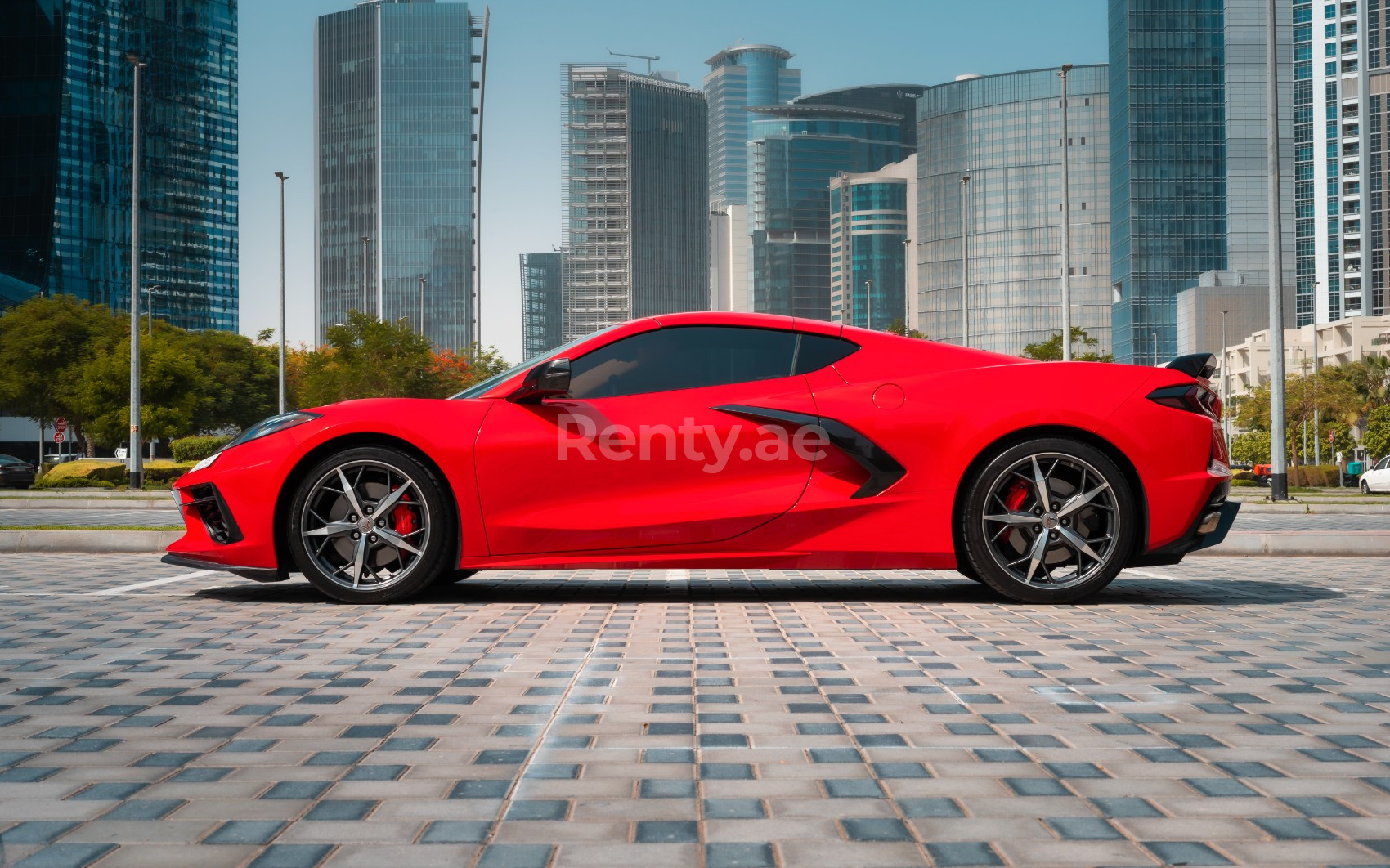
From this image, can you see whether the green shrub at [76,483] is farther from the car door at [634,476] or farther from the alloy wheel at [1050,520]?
the alloy wheel at [1050,520]

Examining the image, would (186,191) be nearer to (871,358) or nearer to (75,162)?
(75,162)

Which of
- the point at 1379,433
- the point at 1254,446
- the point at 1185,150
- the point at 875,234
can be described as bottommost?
the point at 1254,446

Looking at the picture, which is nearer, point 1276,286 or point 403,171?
point 1276,286

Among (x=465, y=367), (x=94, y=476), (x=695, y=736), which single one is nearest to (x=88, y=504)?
(x=94, y=476)

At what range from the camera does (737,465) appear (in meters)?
6.08

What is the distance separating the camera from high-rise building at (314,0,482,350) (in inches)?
6216

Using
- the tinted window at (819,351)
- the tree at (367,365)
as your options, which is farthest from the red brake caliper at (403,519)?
the tree at (367,365)

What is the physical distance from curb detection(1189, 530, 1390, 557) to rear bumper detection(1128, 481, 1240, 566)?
3278 mm

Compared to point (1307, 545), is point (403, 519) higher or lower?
higher

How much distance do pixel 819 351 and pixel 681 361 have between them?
2.39ft

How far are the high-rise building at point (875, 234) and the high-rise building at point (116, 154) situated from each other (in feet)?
301

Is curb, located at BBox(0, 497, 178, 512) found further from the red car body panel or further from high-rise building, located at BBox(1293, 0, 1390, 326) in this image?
high-rise building, located at BBox(1293, 0, 1390, 326)

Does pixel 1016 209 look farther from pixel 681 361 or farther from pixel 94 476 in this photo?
pixel 681 361

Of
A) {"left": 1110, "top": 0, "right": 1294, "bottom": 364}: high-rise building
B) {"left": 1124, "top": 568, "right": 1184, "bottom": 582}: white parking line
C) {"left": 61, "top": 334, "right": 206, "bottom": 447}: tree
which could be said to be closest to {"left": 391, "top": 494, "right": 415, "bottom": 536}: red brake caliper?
{"left": 1124, "top": 568, "right": 1184, "bottom": 582}: white parking line
